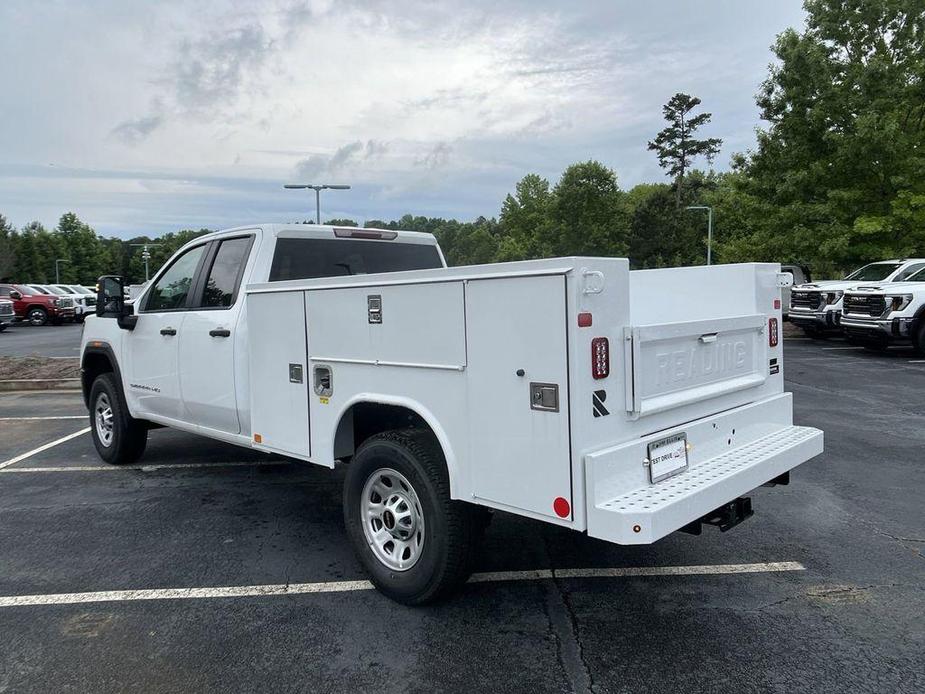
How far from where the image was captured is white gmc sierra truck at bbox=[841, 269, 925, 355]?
14688 millimetres

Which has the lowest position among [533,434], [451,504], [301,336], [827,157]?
[451,504]

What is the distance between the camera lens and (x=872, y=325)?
15133 millimetres

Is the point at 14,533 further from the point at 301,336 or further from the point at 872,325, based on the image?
the point at 872,325

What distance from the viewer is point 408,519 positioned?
3840 millimetres

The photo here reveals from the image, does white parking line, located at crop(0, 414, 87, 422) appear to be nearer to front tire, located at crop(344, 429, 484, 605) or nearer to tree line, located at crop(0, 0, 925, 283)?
front tire, located at crop(344, 429, 484, 605)

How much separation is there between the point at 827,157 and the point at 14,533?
72.1 feet

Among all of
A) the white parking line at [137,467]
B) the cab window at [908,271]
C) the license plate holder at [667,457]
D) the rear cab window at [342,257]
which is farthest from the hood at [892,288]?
the license plate holder at [667,457]

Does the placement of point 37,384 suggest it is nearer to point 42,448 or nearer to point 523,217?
point 42,448

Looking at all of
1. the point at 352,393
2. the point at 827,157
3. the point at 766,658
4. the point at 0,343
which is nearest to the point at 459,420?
the point at 352,393

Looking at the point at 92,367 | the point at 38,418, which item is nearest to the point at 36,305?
the point at 38,418


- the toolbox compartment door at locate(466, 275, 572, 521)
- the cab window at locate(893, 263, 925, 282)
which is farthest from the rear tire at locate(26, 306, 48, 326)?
the toolbox compartment door at locate(466, 275, 572, 521)

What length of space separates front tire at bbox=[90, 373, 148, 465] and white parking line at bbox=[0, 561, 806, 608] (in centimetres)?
271

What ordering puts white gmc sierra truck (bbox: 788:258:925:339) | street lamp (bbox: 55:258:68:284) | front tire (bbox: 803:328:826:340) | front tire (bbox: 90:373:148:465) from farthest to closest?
1. street lamp (bbox: 55:258:68:284)
2. front tire (bbox: 803:328:826:340)
3. white gmc sierra truck (bbox: 788:258:925:339)
4. front tire (bbox: 90:373:148:465)

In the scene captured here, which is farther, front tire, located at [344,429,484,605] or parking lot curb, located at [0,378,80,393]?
parking lot curb, located at [0,378,80,393]
